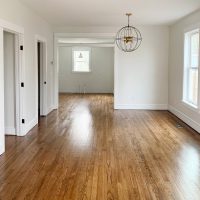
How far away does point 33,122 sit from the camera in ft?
21.5

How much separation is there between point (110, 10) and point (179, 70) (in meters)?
2.68

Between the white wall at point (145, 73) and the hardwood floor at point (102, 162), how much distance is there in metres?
2.28

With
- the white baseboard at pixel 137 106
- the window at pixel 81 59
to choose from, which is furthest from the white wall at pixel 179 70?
the window at pixel 81 59

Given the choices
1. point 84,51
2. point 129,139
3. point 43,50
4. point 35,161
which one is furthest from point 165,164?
point 84,51

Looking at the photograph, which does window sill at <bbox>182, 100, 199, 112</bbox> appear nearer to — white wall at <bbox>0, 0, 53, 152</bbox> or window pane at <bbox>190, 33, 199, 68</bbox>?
window pane at <bbox>190, 33, 199, 68</bbox>

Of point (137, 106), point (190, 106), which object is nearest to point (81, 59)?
point (137, 106)

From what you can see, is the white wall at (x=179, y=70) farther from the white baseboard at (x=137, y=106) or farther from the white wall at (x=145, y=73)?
the white baseboard at (x=137, y=106)

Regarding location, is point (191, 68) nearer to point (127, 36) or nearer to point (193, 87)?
point (193, 87)

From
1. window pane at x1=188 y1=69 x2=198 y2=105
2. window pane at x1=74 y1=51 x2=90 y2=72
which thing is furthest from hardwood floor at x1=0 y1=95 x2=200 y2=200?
window pane at x1=74 y1=51 x2=90 y2=72

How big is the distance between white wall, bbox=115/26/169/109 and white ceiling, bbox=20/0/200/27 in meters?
0.80

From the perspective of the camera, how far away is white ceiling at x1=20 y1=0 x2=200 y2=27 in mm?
5512

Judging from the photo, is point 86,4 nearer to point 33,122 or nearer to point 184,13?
point 184,13

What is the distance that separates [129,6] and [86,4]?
87cm

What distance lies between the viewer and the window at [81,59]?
14492 millimetres
